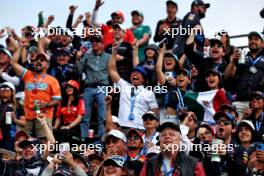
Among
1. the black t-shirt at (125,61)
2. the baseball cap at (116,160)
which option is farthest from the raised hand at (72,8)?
the baseball cap at (116,160)

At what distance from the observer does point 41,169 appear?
50.4ft

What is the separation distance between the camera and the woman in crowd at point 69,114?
735 inches

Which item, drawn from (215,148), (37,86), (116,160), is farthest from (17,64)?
(116,160)

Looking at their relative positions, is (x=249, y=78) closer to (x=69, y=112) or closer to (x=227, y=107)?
(x=227, y=107)

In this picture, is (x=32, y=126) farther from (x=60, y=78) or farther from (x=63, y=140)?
(x=60, y=78)

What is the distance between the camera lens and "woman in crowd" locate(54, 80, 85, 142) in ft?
61.3

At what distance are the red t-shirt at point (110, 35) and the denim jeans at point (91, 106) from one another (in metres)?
2.01

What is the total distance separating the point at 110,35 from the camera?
2100 centimetres

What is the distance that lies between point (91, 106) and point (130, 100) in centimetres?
137

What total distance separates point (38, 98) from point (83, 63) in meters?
1.44

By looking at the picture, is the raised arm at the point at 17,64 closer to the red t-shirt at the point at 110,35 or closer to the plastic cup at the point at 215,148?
the red t-shirt at the point at 110,35

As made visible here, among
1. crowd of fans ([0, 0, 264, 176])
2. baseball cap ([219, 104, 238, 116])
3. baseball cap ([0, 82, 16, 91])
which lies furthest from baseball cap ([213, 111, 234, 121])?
baseball cap ([0, 82, 16, 91])

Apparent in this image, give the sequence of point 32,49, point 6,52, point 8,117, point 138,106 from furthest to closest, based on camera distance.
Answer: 1. point 32,49
2. point 6,52
3. point 8,117
4. point 138,106

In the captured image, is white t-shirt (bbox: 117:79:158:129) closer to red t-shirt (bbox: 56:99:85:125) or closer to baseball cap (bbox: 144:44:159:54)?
red t-shirt (bbox: 56:99:85:125)
